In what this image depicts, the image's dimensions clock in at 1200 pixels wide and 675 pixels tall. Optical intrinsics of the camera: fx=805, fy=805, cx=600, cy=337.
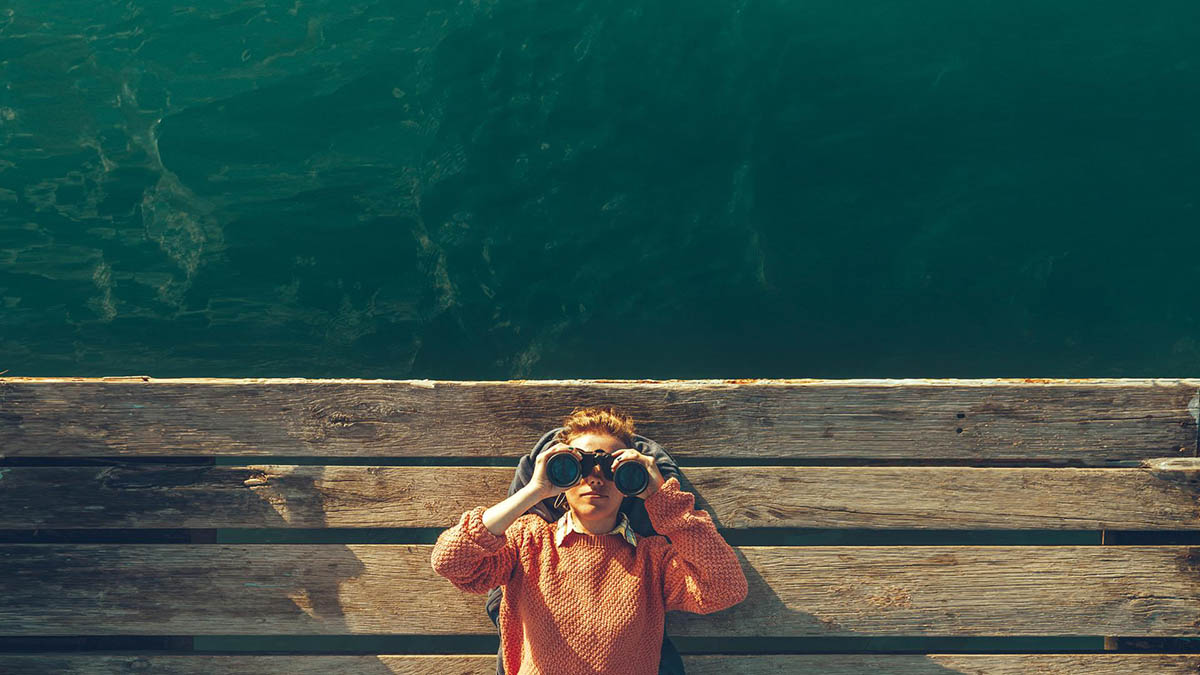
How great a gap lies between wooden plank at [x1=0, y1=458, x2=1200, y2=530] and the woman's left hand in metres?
0.39

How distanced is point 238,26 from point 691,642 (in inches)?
123

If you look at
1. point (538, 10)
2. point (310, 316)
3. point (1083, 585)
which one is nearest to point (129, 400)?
point (310, 316)

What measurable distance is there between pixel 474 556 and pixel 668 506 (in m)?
0.58

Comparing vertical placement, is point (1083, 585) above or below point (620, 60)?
below

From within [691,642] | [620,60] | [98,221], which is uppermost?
[620,60]

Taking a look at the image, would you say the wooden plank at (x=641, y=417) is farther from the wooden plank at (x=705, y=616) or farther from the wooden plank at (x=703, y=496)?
the wooden plank at (x=705, y=616)

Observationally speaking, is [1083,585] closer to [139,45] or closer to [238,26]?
[238,26]

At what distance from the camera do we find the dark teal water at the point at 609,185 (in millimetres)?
3371

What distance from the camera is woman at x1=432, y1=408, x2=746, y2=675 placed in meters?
2.33

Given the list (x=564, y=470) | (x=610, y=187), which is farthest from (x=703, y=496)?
(x=610, y=187)

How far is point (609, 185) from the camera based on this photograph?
3.41m

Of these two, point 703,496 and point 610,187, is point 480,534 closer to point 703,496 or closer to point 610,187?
point 703,496

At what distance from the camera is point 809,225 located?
134 inches

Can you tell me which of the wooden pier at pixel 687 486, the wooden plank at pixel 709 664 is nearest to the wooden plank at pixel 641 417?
the wooden pier at pixel 687 486
